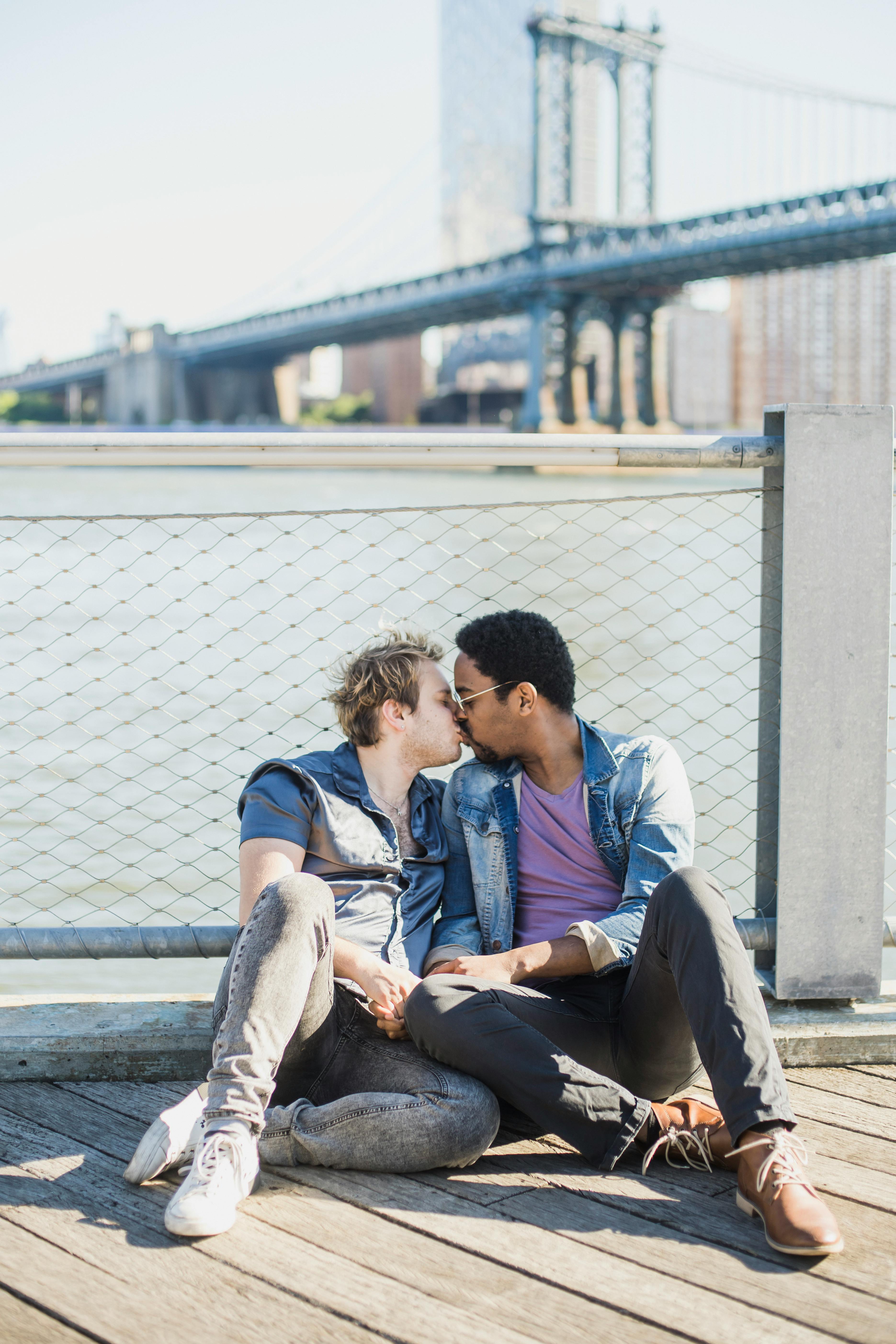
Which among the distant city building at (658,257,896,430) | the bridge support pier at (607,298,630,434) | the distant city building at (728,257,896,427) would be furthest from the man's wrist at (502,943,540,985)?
the distant city building at (728,257,896,427)

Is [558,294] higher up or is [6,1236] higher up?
[558,294]

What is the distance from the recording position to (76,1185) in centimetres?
158

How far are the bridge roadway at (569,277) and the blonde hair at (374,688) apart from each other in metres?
23.3

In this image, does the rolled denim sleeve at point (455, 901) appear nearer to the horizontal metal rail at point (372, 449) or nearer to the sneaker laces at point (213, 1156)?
the sneaker laces at point (213, 1156)

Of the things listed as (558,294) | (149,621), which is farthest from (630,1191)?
(558,294)

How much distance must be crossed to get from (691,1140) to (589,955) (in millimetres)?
277

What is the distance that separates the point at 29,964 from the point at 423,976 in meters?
2.76

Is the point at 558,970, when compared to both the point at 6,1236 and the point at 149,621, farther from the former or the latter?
the point at 149,621

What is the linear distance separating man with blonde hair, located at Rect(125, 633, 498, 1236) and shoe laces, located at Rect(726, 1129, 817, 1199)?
0.35 m

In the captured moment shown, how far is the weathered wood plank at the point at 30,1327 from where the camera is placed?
1.28 m

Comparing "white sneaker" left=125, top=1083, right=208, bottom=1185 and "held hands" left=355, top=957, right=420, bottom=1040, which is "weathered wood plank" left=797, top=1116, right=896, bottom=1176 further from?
"white sneaker" left=125, top=1083, right=208, bottom=1185

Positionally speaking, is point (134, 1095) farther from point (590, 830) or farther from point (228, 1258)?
point (590, 830)

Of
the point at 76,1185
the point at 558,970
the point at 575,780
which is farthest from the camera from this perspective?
the point at 575,780

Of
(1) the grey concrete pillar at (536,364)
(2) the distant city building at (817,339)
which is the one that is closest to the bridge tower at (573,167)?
(1) the grey concrete pillar at (536,364)
